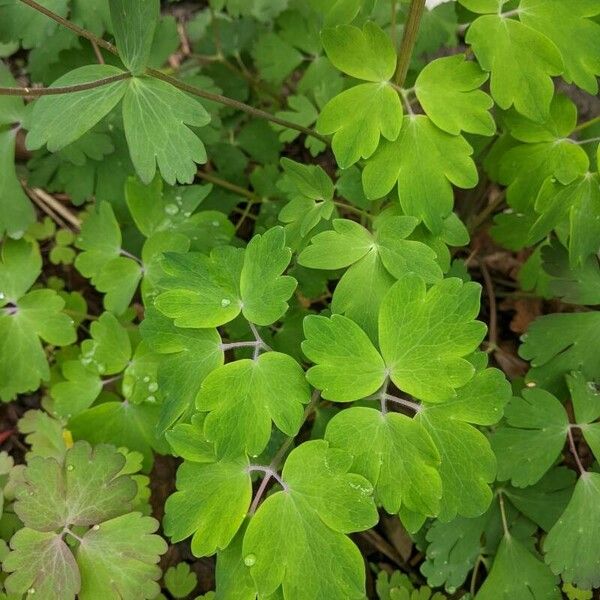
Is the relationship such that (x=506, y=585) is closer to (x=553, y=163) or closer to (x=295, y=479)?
(x=295, y=479)

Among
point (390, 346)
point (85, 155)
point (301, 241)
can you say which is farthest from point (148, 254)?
point (390, 346)

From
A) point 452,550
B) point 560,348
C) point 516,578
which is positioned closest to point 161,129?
point 560,348

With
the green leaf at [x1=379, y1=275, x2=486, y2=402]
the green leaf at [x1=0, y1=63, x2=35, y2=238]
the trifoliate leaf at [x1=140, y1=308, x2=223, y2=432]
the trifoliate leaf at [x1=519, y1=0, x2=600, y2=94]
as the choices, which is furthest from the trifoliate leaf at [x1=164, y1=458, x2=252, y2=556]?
the trifoliate leaf at [x1=519, y1=0, x2=600, y2=94]

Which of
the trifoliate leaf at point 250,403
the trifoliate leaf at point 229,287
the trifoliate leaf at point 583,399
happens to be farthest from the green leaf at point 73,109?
the trifoliate leaf at point 583,399

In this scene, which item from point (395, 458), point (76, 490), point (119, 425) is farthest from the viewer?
point (119, 425)

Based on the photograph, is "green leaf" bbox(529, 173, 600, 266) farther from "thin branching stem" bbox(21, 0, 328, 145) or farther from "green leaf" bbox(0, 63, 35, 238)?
"green leaf" bbox(0, 63, 35, 238)

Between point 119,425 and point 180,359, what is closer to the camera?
point 180,359

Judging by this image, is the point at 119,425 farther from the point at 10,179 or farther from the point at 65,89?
the point at 65,89
